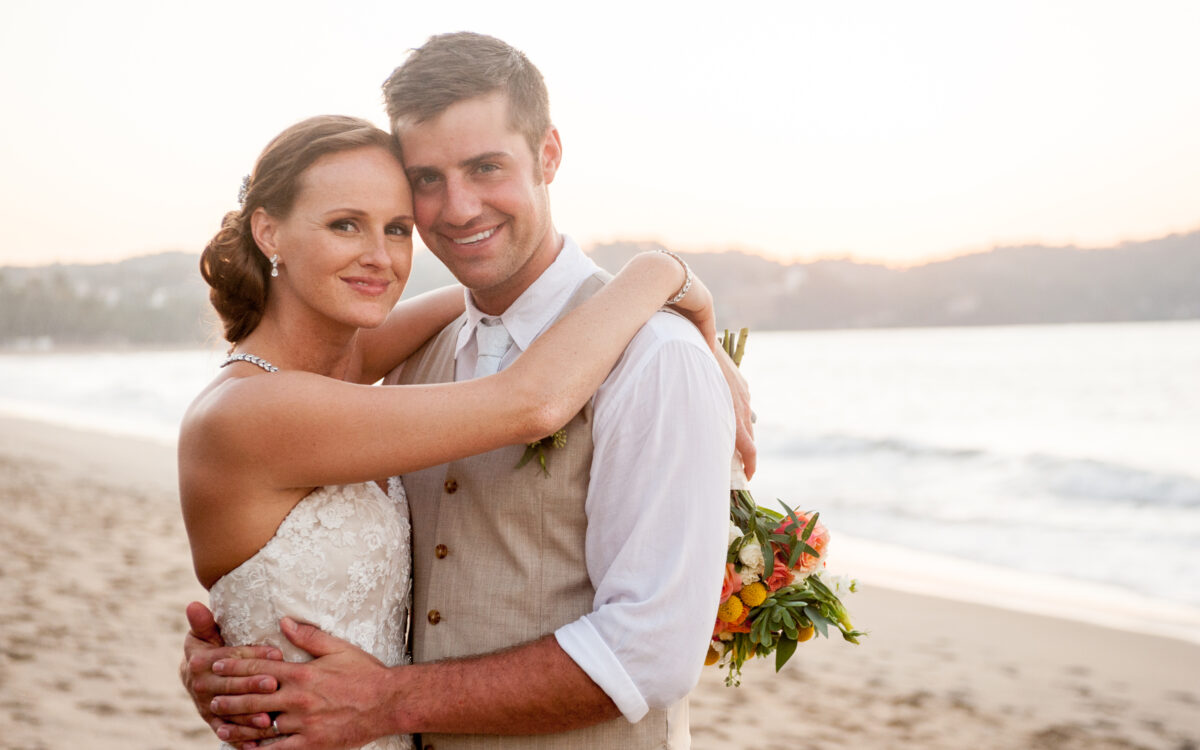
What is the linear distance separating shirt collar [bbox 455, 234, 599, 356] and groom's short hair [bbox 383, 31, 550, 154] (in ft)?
1.16

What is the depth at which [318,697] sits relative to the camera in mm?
2188

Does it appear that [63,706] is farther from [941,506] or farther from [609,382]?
[941,506]

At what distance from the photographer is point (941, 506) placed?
14.2 metres

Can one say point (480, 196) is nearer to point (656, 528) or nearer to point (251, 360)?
point (251, 360)

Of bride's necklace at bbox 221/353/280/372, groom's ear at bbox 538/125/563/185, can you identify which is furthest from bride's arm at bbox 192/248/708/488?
groom's ear at bbox 538/125/563/185

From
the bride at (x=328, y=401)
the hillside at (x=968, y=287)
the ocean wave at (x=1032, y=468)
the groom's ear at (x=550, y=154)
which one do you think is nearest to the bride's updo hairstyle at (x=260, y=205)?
the bride at (x=328, y=401)

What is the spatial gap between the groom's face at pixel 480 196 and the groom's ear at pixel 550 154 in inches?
2.8

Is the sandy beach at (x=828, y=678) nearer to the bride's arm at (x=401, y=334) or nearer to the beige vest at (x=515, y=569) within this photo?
the bride's arm at (x=401, y=334)

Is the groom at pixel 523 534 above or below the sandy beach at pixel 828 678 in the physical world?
above

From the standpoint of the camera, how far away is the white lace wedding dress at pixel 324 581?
93.3 inches

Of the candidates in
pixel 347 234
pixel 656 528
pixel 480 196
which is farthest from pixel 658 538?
pixel 347 234

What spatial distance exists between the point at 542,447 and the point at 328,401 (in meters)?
0.50

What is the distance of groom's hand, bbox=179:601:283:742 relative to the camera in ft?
7.30

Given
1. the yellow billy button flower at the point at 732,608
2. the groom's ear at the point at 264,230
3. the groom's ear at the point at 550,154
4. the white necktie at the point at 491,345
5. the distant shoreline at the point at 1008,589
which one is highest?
the groom's ear at the point at 550,154
